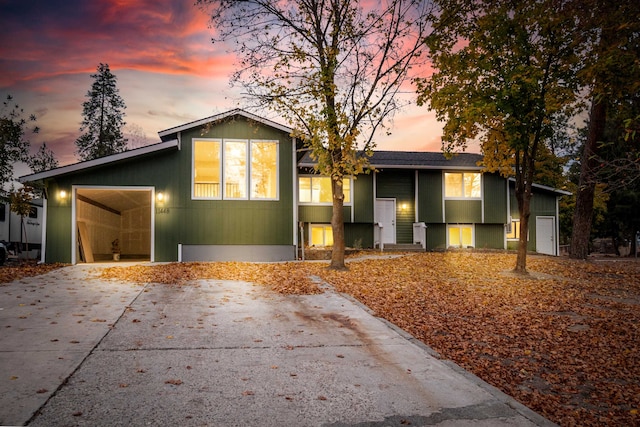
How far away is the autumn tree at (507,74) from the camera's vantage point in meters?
11.2

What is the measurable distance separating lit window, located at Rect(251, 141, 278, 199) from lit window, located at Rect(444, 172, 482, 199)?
11282mm

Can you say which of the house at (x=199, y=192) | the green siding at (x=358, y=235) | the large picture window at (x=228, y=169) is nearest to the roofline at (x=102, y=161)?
the house at (x=199, y=192)

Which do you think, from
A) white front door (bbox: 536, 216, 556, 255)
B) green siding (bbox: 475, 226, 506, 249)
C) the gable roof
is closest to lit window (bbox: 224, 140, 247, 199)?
the gable roof

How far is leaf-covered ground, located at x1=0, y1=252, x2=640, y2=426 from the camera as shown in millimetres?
4773

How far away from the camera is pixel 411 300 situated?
900 centimetres

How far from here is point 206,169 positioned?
16.4 m

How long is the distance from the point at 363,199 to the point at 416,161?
3838 millimetres

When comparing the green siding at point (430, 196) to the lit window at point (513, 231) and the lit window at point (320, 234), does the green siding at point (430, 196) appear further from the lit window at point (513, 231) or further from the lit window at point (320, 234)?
the lit window at point (320, 234)

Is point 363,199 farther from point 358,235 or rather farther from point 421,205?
point 421,205

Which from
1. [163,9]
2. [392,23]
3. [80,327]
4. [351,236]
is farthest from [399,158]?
[80,327]

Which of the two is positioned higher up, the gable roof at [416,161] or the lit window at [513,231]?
the gable roof at [416,161]

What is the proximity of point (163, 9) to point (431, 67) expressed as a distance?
30.2 feet

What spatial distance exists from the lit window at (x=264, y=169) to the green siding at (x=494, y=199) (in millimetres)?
13007

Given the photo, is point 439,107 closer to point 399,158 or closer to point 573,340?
point 573,340
